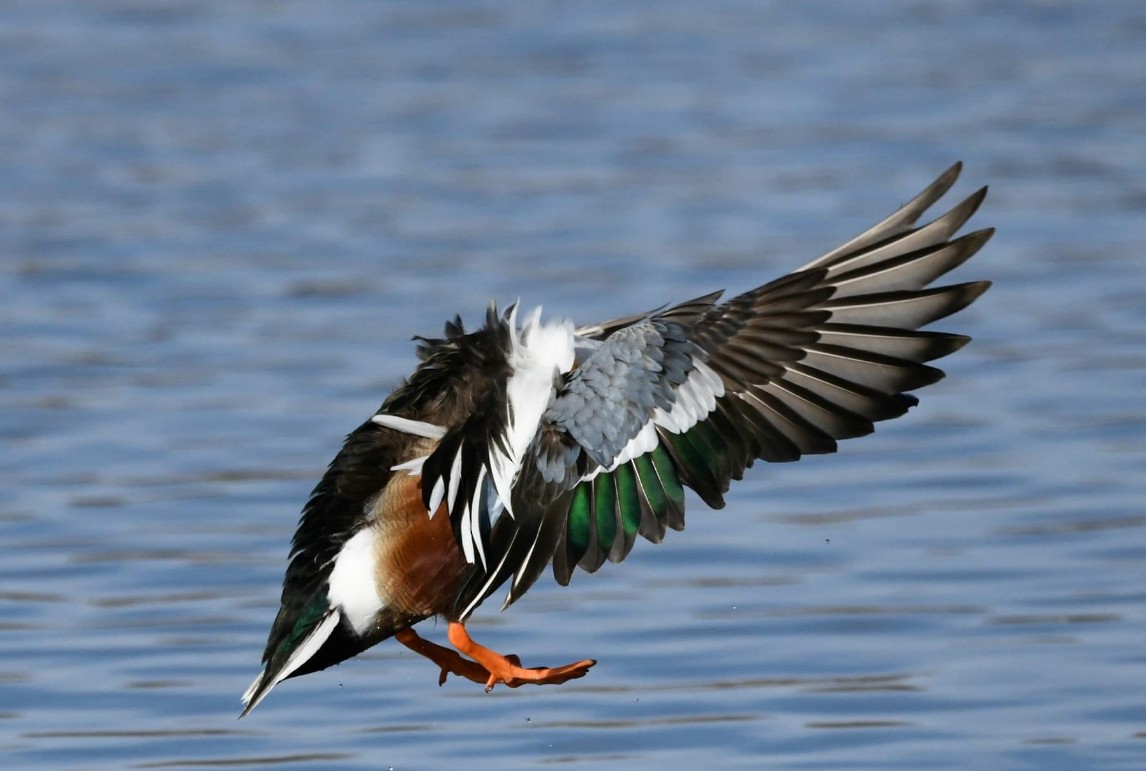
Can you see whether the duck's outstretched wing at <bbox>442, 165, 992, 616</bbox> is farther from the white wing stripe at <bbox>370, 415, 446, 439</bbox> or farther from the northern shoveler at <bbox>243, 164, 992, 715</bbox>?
the white wing stripe at <bbox>370, 415, 446, 439</bbox>

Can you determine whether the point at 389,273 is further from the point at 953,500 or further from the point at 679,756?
the point at 679,756

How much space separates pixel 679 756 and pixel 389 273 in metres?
6.49

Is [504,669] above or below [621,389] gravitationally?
below

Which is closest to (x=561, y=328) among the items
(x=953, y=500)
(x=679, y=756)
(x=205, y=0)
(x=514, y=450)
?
(x=514, y=450)

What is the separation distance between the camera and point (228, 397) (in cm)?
1070

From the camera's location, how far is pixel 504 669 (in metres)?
6.02

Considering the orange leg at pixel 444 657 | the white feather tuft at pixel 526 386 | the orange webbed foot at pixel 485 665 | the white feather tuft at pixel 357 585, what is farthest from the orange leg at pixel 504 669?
the white feather tuft at pixel 526 386

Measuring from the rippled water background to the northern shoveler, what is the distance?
38.0 inches

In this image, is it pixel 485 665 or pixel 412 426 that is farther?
pixel 485 665

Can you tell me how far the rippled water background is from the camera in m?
7.12

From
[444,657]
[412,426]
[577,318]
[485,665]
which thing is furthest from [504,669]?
[577,318]

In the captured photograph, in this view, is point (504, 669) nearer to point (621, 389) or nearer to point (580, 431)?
point (580, 431)

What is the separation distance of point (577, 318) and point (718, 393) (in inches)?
216

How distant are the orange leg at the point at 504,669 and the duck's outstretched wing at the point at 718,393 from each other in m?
0.22
